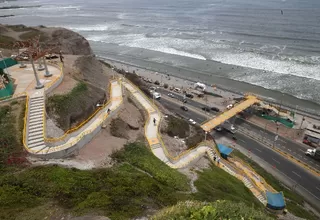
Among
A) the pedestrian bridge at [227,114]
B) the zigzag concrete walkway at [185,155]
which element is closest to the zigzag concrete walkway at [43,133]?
the zigzag concrete walkway at [185,155]

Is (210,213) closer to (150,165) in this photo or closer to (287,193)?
(150,165)

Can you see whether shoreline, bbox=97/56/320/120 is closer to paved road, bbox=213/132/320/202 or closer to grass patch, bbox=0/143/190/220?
paved road, bbox=213/132/320/202

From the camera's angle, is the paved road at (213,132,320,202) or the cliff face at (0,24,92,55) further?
the cliff face at (0,24,92,55)

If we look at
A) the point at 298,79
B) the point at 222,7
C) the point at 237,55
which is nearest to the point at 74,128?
the point at 298,79

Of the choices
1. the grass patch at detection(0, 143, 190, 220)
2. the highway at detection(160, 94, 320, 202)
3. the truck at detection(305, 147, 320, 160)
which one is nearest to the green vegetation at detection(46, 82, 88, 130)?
the grass patch at detection(0, 143, 190, 220)

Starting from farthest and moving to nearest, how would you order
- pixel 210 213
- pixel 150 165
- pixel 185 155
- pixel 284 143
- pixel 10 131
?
pixel 284 143 → pixel 185 155 → pixel 150 165 → pixel 10 131 → pixel 210 213

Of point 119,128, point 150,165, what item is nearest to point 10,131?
point 119,128

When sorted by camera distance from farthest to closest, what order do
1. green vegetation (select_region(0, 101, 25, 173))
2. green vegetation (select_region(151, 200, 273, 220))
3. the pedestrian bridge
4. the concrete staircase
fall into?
the pedestrian bridge, the concrete staircase, green vegetation (select_region(0, 101, 25, 173)), green vegetation (select_region(151, 200, 273, 220))
